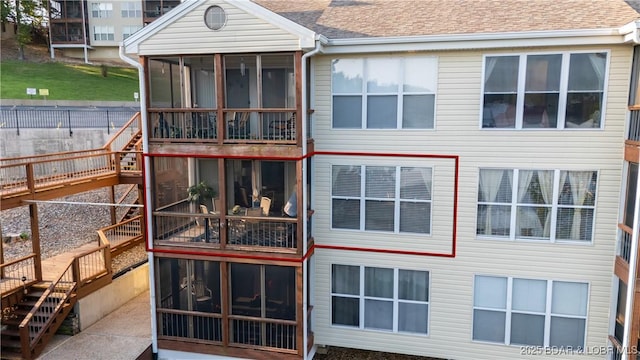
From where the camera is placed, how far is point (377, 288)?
991 centimetres

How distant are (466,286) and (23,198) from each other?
1101cm

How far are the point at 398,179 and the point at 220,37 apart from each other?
4947 mm

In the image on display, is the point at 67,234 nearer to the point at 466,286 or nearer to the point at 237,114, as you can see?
the point at 237,114

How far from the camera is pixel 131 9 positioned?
4606cm

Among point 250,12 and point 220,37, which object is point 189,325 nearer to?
point 220,37

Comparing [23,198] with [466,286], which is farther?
[23,198]

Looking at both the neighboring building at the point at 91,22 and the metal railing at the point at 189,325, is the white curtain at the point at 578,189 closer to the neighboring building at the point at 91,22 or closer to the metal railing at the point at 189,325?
the metal railing at the point at 189,325

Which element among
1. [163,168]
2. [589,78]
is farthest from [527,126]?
[163,168]

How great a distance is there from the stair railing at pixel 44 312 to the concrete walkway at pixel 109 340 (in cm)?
44

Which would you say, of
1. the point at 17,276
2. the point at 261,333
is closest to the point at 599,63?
the point at 261,333

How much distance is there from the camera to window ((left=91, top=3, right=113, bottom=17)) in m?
46.3

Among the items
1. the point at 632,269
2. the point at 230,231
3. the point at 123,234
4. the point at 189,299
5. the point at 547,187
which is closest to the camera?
the point at 632,269

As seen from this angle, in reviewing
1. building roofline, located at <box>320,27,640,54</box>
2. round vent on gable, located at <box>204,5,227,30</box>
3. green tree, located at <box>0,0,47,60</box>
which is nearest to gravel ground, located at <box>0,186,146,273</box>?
round vent on gable, located at <box>204,5,227,30</box>

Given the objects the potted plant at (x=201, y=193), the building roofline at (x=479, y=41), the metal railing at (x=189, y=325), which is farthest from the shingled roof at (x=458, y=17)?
the metal railing at (x=189, y=325)
